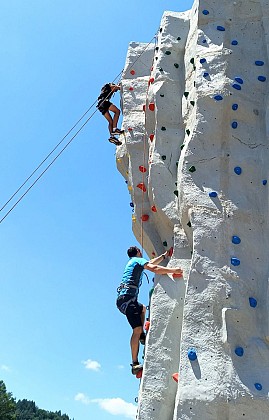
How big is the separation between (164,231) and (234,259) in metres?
1.30

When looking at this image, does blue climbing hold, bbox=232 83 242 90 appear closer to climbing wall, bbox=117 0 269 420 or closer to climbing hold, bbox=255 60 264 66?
climbing wall, bbox=117 0 269 420

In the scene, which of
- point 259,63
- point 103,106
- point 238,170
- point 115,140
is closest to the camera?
point 238,170

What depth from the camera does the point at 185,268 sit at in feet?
18.6

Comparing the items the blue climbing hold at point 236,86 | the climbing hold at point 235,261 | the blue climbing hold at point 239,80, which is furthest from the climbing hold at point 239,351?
the blue climbing hold at point 239,80

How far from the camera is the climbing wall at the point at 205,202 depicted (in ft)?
15.6

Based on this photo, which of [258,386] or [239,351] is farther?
[239,351]

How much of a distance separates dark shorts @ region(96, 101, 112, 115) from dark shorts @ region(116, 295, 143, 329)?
378 cm

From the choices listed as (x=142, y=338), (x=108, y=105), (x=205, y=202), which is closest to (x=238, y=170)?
(x=205, y=202)

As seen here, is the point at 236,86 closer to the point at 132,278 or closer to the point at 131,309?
the point at 132,278

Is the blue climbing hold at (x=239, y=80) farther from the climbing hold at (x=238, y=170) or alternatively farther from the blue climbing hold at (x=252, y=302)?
the blue climbing hold at (x=252, y=302)

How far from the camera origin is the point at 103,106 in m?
8.39

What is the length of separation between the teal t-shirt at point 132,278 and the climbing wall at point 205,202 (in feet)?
0.75

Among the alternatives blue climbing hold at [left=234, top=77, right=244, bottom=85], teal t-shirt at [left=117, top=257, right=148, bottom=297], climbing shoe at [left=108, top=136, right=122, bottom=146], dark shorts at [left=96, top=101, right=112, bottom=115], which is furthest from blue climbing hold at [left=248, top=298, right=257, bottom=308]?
dark shorts at [left=96, top=101, right=112, bottom=115]

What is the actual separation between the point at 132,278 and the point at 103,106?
3725 millimetres
